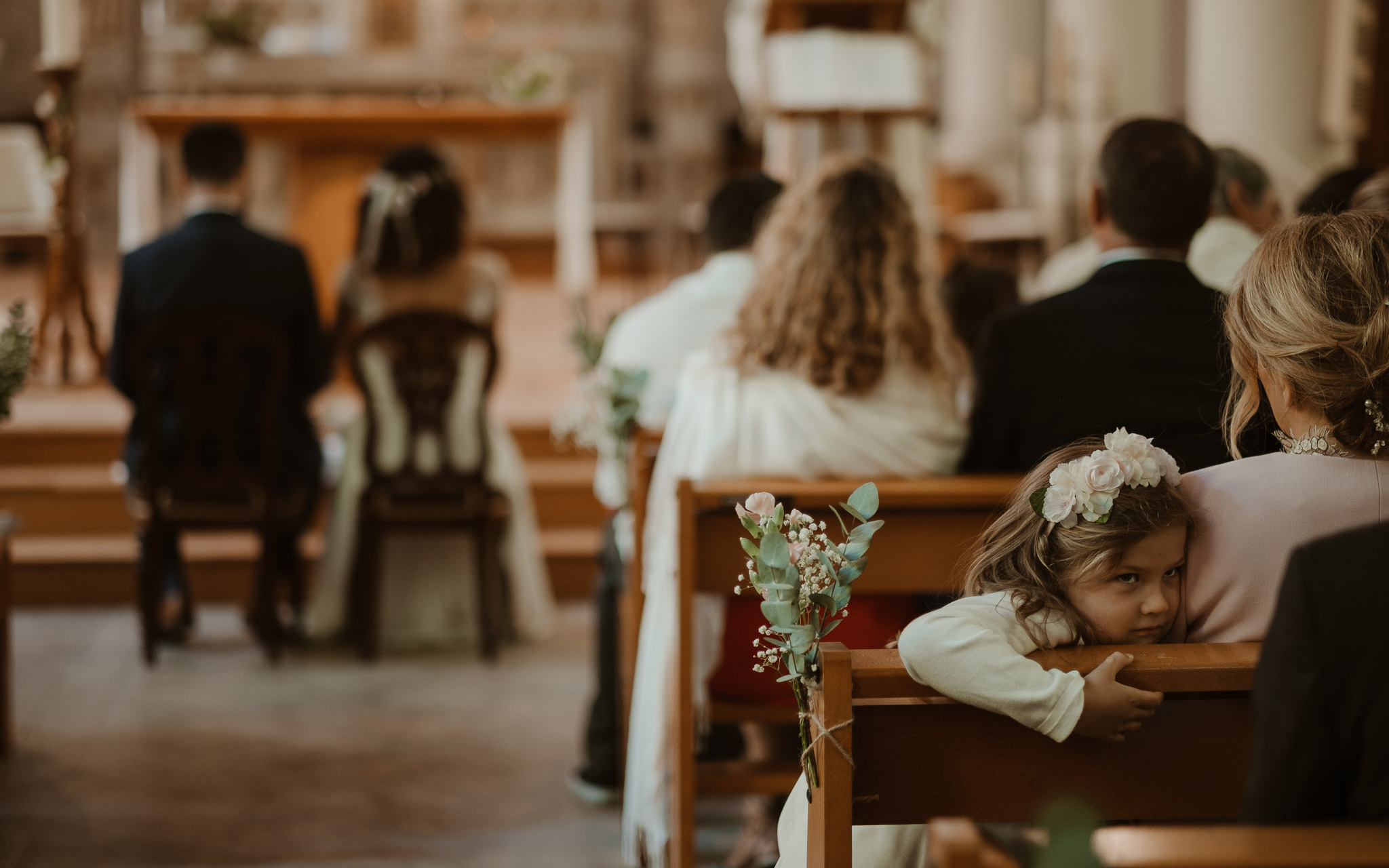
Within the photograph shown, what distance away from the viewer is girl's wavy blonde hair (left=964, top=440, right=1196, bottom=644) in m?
1.60

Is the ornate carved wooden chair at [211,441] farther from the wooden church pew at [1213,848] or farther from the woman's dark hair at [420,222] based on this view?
the wooden church pew at [1213,848]

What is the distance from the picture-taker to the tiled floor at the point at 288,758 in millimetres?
A: 3082

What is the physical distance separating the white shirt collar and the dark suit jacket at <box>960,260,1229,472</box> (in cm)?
1

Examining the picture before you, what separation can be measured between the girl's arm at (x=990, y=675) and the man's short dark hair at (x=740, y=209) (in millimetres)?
1986

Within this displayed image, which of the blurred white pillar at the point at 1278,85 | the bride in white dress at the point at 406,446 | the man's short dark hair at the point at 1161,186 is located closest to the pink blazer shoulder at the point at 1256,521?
the man's short dark hair at the point at 1161,186

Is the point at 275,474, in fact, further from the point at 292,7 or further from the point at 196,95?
the point at 292,7

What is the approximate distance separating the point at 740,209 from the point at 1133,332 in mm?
1244

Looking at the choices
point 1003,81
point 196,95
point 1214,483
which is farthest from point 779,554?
point 196,95

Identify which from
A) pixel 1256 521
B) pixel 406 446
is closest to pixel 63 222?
pixel 406 446

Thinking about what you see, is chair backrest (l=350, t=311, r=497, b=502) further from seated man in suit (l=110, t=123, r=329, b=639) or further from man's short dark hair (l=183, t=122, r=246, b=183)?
man's short dark hair (l=183, t=122, r=246, b=183)

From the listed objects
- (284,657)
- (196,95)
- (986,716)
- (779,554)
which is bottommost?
(284,657)

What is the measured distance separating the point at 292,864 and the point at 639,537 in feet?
3.22

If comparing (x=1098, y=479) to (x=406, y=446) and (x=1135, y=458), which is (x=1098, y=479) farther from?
(x=406, y=446)

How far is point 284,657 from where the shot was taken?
461 centimetres
